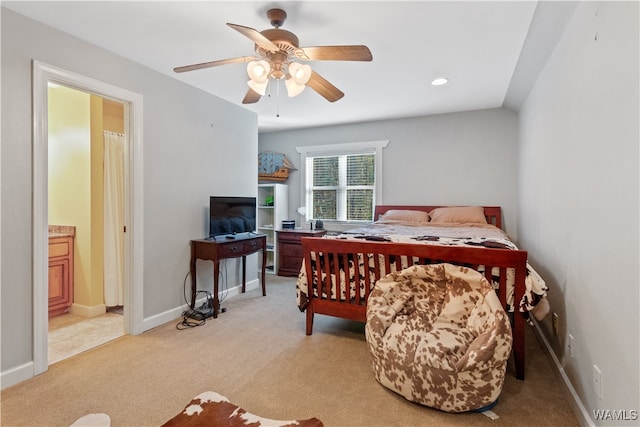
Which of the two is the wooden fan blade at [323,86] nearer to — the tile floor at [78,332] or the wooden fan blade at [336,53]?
the wooden fan blade at [336,53]

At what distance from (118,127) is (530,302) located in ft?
13.4

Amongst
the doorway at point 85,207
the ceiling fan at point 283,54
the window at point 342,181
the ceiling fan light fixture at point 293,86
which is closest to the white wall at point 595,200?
the ceiling fan at point 283,54

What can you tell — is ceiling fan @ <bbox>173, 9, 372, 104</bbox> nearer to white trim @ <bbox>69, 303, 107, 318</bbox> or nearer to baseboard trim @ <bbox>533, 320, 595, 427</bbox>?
baseboard trim @ <bbox>533, 320, 595, 427</bbox>

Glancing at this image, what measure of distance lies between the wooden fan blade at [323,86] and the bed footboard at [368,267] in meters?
1.15

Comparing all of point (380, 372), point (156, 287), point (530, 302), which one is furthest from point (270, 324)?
point (530, 302)

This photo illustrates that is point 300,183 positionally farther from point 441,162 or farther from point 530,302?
point 530,302

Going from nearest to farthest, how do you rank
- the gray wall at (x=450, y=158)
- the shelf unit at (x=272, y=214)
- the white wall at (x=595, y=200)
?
1. the white wall at (x=595, y=200)
2. the gray wall at (x=450, y=158)
3. the shelf unit at (x=272, y=214)

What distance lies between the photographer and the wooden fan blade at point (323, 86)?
222 cm

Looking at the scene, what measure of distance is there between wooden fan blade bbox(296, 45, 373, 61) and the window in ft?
9.33

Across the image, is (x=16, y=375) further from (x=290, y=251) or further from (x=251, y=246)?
(x=290, y=251)

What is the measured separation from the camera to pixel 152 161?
288 cm

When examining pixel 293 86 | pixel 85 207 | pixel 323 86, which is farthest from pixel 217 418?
pixel 85 207

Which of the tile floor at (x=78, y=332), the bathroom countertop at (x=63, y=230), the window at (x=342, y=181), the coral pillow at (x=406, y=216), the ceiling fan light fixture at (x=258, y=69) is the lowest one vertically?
the tile floor at (x=78, y=332)

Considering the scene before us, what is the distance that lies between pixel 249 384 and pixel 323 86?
6.97 feet
